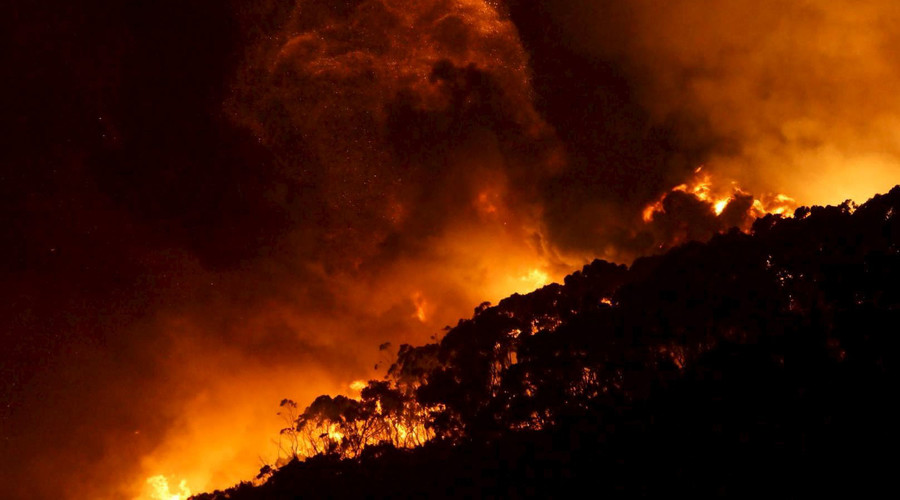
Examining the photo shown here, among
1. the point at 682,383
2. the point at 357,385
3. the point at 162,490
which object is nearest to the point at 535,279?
the point at 357,385

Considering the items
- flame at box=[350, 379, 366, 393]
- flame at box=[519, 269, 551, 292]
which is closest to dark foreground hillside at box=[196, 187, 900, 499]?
flame at box=[350, 379, 366, 393]

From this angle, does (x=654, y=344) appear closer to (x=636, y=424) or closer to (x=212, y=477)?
(x=636, y=424)

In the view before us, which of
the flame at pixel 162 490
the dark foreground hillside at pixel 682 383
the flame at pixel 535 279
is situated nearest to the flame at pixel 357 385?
the flame at pixel 162 490

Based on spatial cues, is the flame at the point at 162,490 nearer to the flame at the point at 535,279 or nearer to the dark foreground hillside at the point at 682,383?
the dark foreground hillside at the point at 682,383

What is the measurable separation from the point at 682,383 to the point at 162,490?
37.4 meters

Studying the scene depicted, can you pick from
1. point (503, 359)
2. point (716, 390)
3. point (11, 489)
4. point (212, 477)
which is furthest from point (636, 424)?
point (11, 489)

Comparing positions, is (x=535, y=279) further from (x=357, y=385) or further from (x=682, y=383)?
(x=682, y=383)

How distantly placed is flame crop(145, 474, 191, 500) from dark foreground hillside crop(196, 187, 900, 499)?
19775mm

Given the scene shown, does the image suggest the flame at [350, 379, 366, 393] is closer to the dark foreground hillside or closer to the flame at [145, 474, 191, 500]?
the flame at [145, 474, 191, 500]

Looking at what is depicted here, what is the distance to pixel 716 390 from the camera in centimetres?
1730

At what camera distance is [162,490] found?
42562 mm

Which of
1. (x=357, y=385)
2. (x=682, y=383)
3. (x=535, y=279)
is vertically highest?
(x=535, y=279)

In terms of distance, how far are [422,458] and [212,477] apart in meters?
26.5

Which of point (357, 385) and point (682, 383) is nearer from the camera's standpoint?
point (682, 383)
